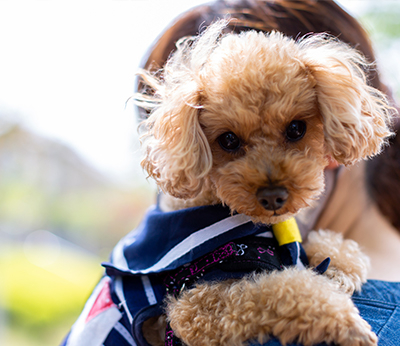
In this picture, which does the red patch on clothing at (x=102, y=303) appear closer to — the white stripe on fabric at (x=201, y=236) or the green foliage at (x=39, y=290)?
the white stripe on fabric at (x=201, y=236)

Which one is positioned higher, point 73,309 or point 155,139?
point 155,139

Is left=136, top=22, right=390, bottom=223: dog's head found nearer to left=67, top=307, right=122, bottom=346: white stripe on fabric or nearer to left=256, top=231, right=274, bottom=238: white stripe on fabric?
left=256, top=231, right=274, bottom=238: white stripe on fabric

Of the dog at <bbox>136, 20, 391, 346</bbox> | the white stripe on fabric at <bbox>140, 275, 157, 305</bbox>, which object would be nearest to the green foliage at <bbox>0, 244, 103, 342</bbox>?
the white stripe on fabric at <bbox>140, 275, 157, 305</bbox>

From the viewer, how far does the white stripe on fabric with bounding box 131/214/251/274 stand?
101 centimetres

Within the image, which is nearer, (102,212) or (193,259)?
(193,259)

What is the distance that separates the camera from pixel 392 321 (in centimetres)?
91

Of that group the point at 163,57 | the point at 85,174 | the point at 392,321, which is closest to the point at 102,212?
the point at 85,174

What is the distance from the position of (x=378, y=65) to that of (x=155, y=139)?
41.6 inches

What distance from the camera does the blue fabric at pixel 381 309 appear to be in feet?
2.80

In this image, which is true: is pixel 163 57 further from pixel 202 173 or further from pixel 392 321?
pixel 392 321

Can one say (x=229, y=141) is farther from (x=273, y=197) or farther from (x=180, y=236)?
(x=180, y=236)

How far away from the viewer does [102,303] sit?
1160 mm

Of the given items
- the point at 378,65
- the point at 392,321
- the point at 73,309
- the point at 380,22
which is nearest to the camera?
the point at 392,321

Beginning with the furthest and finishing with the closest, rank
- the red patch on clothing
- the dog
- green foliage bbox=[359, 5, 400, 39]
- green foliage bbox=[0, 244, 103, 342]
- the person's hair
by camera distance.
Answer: green foliage bbox=[359, 5, 400, 39]
green foliage bbox=[0, 244, 103, 342]
the person's hair
the red patch on clothing
the dog
